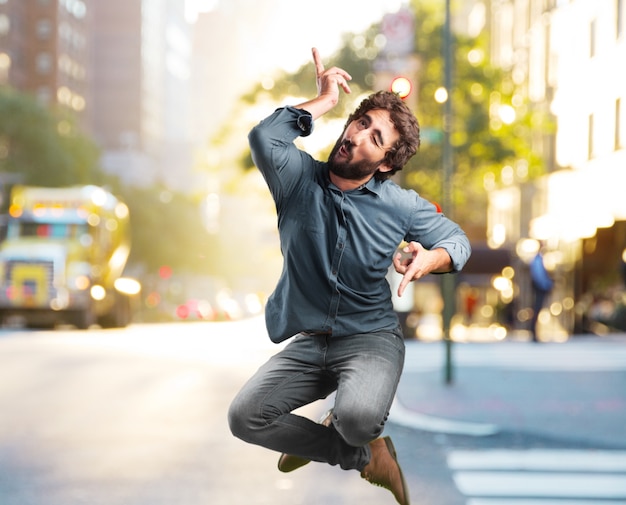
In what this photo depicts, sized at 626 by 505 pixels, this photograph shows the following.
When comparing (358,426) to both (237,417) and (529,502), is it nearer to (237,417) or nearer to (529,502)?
(237,417)

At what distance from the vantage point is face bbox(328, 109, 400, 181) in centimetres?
390

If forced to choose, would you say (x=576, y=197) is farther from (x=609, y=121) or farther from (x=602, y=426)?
(x=602, y=426)

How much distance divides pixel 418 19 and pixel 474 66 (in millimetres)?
2463

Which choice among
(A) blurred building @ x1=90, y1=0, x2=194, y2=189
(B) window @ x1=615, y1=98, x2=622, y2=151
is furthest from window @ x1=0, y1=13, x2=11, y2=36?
(B) window @ x1=615, y1=98, x2=622, y2=151

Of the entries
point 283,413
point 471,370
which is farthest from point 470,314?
point 283,413

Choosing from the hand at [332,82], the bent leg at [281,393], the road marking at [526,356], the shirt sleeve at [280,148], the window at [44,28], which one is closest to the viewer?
the shirt sleeve at [280,148]

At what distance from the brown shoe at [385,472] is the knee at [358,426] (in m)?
0.34

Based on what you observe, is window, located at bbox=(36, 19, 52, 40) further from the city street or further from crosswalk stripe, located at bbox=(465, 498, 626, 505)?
crosswalk stripe, located at bbox=(465, 498, 626, 505)

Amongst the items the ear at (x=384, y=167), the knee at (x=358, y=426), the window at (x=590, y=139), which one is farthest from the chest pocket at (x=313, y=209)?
the window at (x=590, y=139)

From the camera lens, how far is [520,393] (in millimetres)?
14625

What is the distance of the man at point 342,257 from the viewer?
3916 millimetres

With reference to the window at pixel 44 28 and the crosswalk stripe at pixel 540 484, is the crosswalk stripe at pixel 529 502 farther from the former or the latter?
the window at pixel 44 28

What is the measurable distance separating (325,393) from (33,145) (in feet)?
196

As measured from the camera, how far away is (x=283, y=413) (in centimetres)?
449
